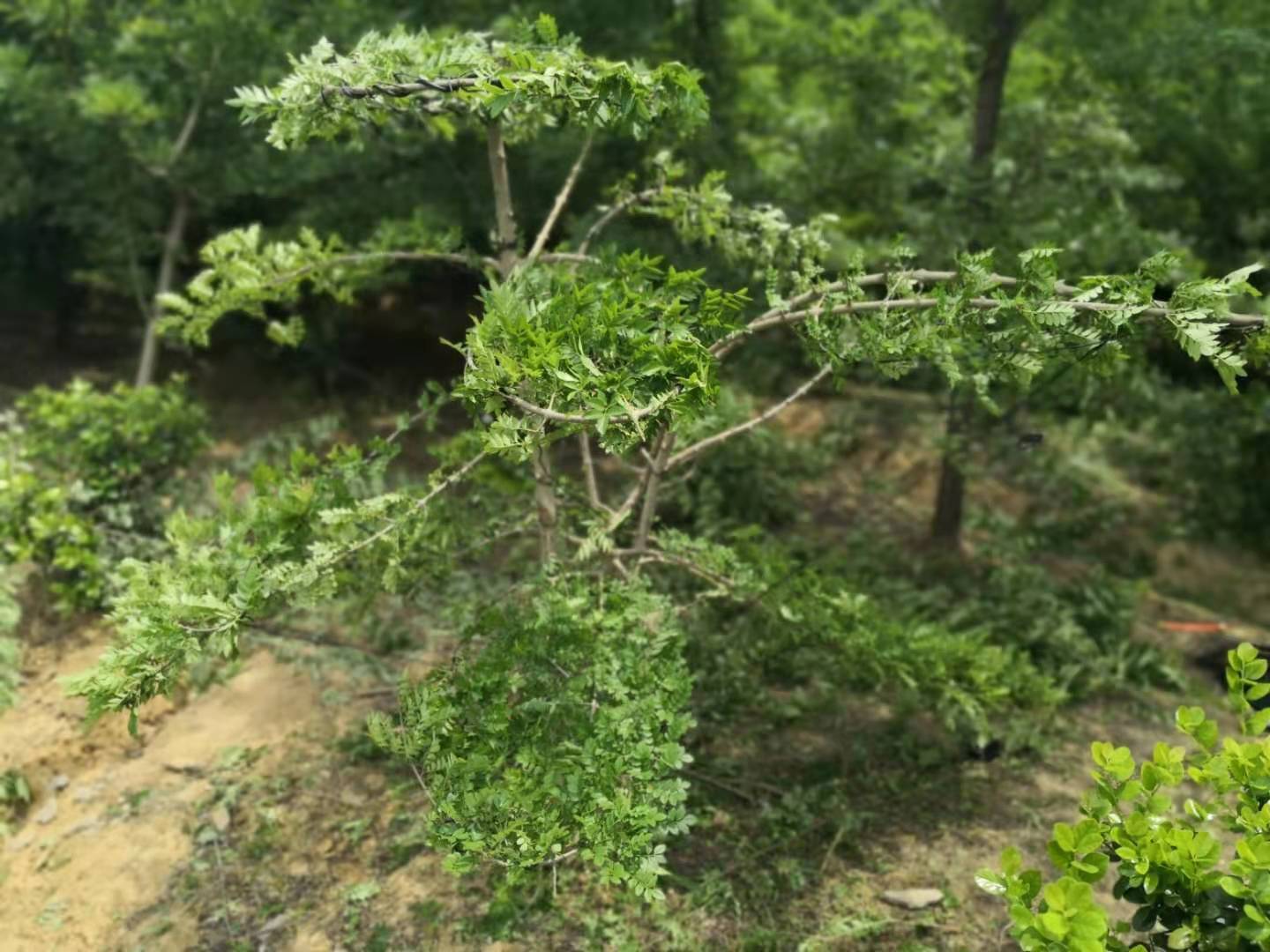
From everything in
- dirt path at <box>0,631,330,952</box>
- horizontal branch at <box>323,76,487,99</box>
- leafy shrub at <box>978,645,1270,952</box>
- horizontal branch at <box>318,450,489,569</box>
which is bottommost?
dirt path at <box>0,631,330,952</box>

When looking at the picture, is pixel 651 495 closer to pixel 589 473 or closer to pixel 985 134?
pixel 589 473

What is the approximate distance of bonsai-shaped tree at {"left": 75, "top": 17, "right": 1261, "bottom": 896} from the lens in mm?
2453

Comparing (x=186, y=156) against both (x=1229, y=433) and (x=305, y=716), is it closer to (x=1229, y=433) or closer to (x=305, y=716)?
(x=305, y=716)

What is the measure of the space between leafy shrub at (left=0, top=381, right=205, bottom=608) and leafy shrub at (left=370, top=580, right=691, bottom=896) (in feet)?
10.5

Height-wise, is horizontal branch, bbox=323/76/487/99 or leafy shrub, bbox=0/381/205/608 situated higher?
horizontal branch, bbox=323/76/487/99

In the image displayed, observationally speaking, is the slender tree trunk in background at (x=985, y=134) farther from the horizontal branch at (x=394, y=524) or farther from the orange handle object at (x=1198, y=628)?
the horizontal branch at (x=394, y=524)

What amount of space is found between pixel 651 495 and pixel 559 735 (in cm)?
92

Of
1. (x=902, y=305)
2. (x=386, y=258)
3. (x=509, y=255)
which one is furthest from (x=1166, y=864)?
(x=386, y=258)

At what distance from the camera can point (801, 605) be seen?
3766mm

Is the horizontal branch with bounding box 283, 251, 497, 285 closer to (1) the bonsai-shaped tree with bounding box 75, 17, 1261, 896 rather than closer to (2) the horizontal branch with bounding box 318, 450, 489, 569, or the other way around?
(1) the bonsai-shaped tree with bounding box 75, 17, 1261, 896

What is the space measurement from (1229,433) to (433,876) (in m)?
Result: 5.78

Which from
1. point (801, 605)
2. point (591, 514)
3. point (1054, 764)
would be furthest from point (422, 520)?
point (1054, 764)

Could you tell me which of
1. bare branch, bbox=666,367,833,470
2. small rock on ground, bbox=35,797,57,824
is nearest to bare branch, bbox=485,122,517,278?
bare branch, bbox=666,367,833,470

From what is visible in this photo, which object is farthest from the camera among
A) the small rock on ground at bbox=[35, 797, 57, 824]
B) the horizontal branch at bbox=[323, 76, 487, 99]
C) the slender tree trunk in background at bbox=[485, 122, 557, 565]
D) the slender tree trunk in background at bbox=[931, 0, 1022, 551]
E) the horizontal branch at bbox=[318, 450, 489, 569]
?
the slender tree trunk in background at bbox=[931, 0, 1022, 551]
